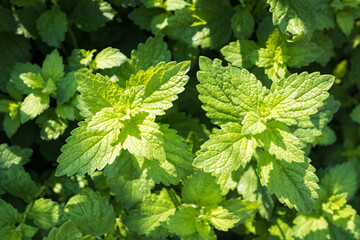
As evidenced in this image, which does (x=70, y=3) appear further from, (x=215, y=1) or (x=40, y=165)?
(x=40, y=165)

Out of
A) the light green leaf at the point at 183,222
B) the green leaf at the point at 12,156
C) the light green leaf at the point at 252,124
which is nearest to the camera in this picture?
the light green leaf at the point at 252,124

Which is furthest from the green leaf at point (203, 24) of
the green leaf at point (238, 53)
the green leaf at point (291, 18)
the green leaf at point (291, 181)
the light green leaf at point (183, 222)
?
the light green leaf at point (183, 222)

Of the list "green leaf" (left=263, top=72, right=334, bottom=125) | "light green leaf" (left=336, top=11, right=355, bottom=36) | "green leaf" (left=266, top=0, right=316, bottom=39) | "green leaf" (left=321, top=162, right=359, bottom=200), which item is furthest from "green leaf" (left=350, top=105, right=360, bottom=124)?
"green leaf" (left=263, top=72, right=334, bottom=125)

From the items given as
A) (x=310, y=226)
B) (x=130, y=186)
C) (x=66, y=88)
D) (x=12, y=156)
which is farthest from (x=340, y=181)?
(x=12, y=156)

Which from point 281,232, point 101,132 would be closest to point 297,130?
point 281,232

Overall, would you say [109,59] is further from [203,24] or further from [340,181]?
[340,181]

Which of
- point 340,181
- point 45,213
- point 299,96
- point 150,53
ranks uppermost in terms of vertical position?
point 299,96

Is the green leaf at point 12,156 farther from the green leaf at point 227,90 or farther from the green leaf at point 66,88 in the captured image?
the green leaf at point 227,90
